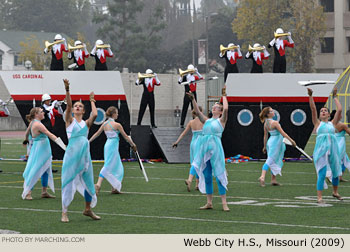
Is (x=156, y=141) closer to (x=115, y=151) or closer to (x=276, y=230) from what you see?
(x=115, y=151)

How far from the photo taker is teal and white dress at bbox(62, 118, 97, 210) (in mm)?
13281

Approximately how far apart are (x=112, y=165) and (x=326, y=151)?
15.3ft

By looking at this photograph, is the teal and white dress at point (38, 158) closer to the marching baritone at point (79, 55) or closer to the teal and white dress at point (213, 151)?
the teal and white dress at point (213, 151)

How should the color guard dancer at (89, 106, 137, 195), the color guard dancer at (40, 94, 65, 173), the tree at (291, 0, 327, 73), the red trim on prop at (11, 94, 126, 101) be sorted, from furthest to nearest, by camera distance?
the tree at (291, 0, 327, 73) → the red trim on prop at (11, 94, 126, 101) → the color guard dancer at (40, 94, 65, 173) → the color guard dancer at (89, 106, 137, 195)

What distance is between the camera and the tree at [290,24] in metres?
70.9

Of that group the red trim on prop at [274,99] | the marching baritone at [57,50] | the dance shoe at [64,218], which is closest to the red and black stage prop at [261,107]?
the red trim on prop at [274,99]

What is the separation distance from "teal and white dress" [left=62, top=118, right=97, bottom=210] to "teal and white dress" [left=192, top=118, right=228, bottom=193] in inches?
87.5

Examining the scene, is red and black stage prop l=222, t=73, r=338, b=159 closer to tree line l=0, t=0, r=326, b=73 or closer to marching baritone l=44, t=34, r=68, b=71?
marching baritone l=44, t=34, r=68, b=71

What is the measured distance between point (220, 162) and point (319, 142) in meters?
2.13

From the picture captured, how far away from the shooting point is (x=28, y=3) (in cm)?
11512

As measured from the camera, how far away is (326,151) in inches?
610

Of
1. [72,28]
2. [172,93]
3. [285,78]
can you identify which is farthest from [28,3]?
[285,78]

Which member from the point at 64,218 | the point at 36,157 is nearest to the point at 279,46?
the point at 36,157

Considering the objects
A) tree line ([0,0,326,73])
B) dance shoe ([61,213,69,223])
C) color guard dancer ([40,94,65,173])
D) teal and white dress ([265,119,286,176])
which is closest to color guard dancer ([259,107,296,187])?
teal and white dress ([265,119,286,176])
